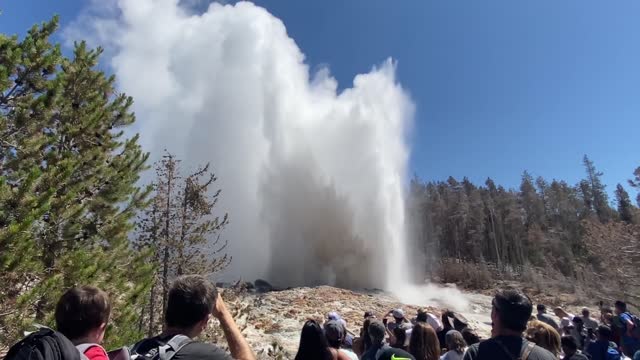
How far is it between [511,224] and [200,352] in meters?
77.6

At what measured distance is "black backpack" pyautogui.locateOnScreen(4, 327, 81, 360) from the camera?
200cm

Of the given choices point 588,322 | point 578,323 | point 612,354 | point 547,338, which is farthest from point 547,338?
point 588,322

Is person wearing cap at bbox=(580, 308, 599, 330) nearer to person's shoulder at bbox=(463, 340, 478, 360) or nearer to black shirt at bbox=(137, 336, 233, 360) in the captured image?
person's shoulder at bbox=(463, 340, 478, 360)

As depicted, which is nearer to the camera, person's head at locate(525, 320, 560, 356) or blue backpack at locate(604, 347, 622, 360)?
person's head at locate(525, 320, 560, 356)

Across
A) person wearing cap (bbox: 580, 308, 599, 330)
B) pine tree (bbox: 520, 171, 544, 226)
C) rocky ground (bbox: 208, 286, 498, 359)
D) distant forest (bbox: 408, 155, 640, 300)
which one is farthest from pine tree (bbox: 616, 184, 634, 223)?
person wearing cap (bbox: 580, 308, 599, 330)

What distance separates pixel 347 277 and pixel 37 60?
4407 centimetres

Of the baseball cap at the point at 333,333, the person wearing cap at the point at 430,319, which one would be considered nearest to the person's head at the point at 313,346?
the baseball cap at the point at 333,333

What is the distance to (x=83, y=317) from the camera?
2295mm

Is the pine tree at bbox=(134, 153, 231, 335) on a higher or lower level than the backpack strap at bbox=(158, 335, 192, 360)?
higher

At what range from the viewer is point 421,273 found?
2173 inches

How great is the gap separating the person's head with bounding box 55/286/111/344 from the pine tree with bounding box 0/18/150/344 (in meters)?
5.21

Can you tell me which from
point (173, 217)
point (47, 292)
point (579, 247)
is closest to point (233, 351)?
point (47, 292)

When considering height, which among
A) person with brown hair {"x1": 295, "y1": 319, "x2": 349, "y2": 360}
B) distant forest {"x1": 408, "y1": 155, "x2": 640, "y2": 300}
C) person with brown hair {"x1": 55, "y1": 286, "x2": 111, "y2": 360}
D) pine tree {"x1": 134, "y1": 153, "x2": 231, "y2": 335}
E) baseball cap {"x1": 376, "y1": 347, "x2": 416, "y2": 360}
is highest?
distant forest {"x1": 408, "y1": 155, "x2": 640, "y2": 300}

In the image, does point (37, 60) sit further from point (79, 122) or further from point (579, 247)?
point (579, 247)
